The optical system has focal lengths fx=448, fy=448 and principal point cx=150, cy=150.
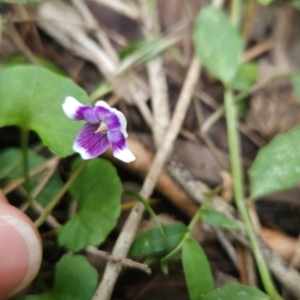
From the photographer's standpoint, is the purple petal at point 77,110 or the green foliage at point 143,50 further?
the green foliage at point 143,50

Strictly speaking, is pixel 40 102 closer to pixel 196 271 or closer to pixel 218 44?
pixel 196 271

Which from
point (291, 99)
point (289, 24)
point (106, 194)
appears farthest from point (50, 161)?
point (289, 24)

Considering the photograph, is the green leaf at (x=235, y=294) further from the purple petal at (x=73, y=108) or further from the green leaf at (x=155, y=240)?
the purple petal at (x=73, y=108)

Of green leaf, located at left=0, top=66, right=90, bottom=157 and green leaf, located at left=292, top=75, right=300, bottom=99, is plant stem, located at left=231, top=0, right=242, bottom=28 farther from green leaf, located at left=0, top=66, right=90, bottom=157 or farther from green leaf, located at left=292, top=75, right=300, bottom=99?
green leaf, located at left=0, top=66, right=90, bottom=157

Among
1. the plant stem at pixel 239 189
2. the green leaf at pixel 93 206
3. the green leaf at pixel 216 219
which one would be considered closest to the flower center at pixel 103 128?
the green leaf at pixel 93 206

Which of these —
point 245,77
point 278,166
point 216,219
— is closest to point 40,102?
point 216,219
